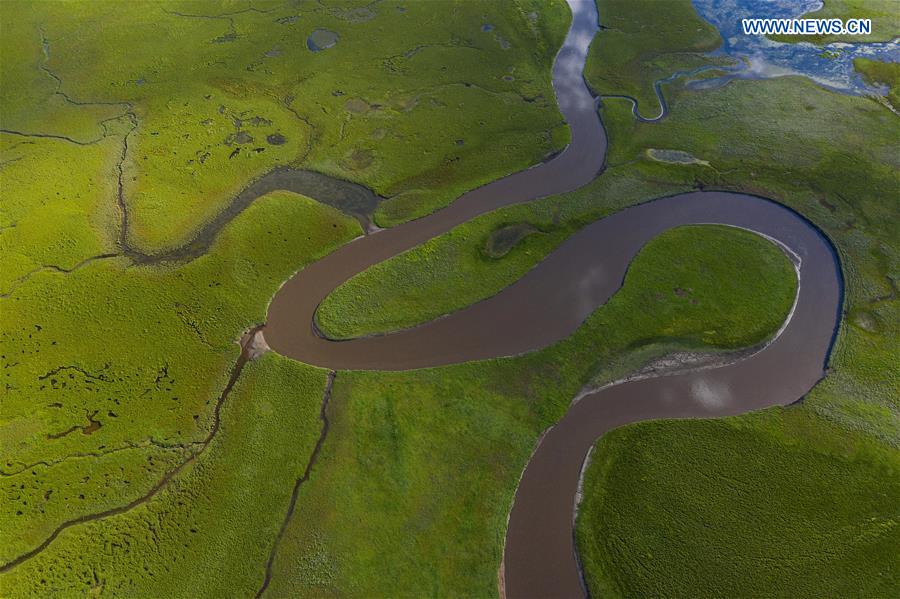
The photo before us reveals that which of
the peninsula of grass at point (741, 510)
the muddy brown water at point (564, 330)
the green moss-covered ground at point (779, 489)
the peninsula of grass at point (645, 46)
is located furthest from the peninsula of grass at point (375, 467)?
the peninsula of grass at point (645, 46)

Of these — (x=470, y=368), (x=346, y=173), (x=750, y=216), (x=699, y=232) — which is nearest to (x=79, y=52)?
(x=346, y=173)

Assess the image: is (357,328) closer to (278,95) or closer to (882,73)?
(278,95)

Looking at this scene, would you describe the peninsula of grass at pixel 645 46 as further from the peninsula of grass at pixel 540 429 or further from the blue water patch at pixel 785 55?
the peninsula of grass at pixel 540 429

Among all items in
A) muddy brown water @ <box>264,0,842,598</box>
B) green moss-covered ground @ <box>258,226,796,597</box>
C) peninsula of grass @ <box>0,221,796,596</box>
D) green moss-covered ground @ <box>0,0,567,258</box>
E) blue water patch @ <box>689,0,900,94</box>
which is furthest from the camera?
blue water patch @ <box>689,0,900,94</box>

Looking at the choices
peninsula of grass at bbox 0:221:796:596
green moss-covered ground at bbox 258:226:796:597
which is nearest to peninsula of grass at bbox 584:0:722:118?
green moss-covered ground at bbox 258:226:796:597

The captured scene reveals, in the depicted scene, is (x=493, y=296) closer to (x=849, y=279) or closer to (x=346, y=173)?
(x=346, y=173)

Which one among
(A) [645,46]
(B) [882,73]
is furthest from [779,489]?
(B) [882,73]

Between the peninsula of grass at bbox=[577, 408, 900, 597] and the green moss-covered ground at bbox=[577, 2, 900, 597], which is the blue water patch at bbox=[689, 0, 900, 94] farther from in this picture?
the peninsula of grass at bbox=[577, 408, 900, 597]
